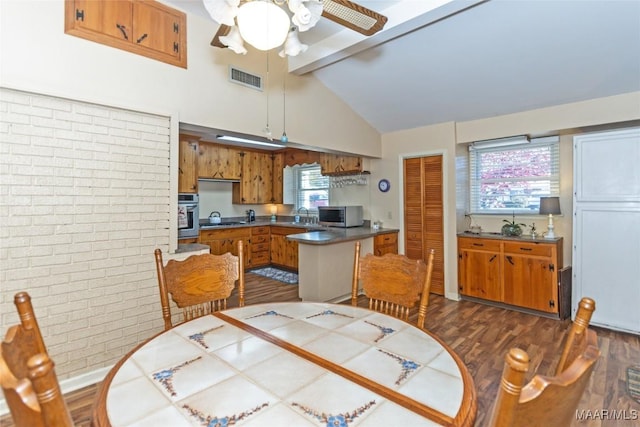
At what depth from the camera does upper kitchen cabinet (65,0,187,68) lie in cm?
218

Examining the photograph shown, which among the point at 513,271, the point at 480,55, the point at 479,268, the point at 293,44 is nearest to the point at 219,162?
the point at 293,44

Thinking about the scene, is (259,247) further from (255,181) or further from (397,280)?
(397,280)

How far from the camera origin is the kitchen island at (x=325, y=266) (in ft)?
12.6

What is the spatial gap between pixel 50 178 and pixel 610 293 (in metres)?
4.95

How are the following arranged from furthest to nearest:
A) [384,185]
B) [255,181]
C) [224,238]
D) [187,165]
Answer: [255,181]
[224,238]
[384,185]
[187,165]

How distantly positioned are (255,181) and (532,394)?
240 inches

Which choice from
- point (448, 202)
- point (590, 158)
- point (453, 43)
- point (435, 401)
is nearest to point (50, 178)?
point (435, 401)

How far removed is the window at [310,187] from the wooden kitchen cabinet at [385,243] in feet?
5.87

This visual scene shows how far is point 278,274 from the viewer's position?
5715 mm

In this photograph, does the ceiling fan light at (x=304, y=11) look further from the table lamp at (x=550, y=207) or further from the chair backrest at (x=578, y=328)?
the table lamp at (x=550, y=207)

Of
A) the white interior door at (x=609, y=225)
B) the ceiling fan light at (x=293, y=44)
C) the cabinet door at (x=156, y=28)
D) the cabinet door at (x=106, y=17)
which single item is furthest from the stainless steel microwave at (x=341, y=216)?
the cabinet door at (x=106, y=17)

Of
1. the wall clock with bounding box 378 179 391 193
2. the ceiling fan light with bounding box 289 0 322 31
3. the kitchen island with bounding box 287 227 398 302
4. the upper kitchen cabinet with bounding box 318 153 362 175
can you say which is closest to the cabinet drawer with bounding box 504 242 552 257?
the kitchen island with bounding box 287 227 398 302

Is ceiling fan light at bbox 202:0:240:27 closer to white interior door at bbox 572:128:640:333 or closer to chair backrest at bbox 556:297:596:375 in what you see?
chair backrest at bbox 556:297:596:375

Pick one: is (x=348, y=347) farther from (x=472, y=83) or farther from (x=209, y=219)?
(x=209, y=219)
